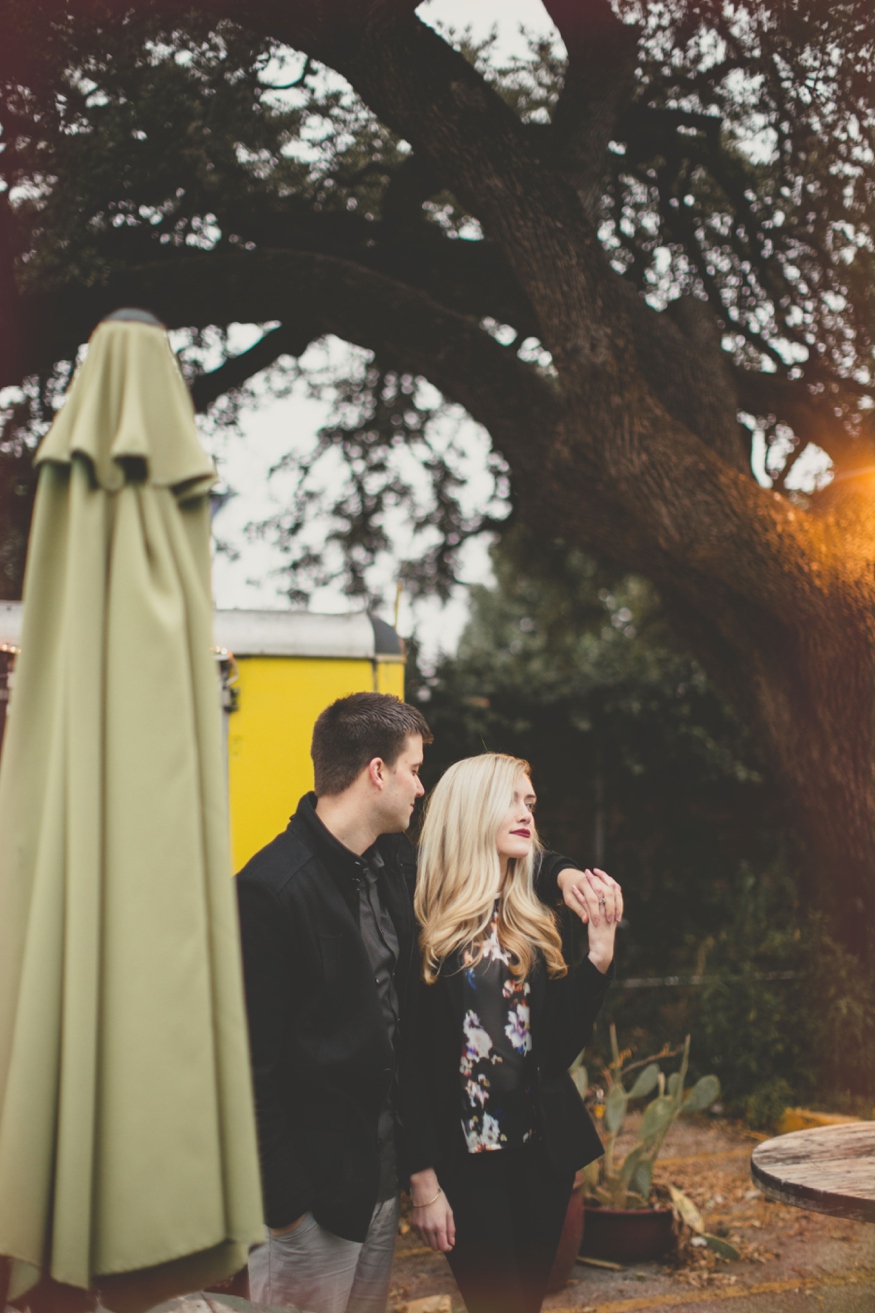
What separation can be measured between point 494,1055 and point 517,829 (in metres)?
0.67

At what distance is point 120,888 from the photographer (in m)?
1.70

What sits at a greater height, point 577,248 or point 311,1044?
point 577,248

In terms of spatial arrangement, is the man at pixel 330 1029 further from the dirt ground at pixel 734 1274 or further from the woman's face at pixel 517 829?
the dirt ground at pixel 734 1274

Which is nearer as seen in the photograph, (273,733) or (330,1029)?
(330,1029)

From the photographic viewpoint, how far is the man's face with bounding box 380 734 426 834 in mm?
2736

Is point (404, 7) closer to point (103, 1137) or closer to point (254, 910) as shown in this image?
point (254, 910)

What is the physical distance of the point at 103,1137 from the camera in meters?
1.67

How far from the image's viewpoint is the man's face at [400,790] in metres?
2.74

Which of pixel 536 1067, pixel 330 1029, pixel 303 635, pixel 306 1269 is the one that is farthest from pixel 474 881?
pixel 303 635

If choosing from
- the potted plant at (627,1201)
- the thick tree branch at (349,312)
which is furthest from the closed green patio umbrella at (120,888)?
the thick tree branch at (349,312)

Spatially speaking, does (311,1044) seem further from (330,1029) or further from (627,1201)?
(627,1201)

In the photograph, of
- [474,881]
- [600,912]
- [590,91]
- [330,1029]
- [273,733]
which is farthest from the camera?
[590,91]

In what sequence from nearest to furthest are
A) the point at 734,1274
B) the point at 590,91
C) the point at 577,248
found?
the point at 734,1274
the point at 577,248
the point at 590,91

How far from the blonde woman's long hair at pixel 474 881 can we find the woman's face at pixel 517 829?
0.07 ft
